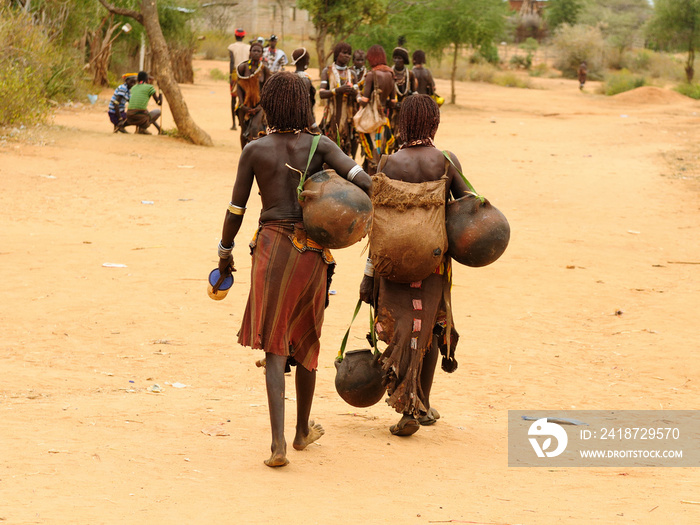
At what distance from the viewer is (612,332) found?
6855mm

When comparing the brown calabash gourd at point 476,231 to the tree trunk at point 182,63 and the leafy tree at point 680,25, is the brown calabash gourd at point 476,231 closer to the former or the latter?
the tree trunk at point 182,63

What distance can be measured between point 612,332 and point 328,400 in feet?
9.00

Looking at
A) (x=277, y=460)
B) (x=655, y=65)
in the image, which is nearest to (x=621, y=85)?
(x=655, y=65)

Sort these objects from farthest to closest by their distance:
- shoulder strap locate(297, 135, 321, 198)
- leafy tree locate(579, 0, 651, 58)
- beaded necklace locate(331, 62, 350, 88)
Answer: leafy tree locate(579, 0, 651, 58) → beaded necklace locate(331, 62, 350, 88) → shoulder strap locate(297, 135, 321, 198)

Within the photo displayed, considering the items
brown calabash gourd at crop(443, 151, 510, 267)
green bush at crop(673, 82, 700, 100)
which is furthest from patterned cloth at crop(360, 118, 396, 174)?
green bush at crop(673, 82, 700, 100)

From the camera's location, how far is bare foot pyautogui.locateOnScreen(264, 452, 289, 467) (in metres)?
3.71

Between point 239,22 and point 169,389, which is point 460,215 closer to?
point 169,389

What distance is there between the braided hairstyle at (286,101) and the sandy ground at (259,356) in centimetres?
152

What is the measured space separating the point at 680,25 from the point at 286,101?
39.2 metres

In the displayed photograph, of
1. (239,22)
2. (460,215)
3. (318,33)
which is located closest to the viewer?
(460,215)

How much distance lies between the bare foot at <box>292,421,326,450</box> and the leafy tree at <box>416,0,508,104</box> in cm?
2493

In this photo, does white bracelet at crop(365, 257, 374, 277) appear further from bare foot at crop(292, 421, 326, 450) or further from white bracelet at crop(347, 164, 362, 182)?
bare foot at crop(292, 421, 326, 450)

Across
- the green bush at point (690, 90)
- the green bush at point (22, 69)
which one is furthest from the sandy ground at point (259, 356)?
the green bush at point (690, 90)

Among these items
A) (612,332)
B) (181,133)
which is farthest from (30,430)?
(181,133)
